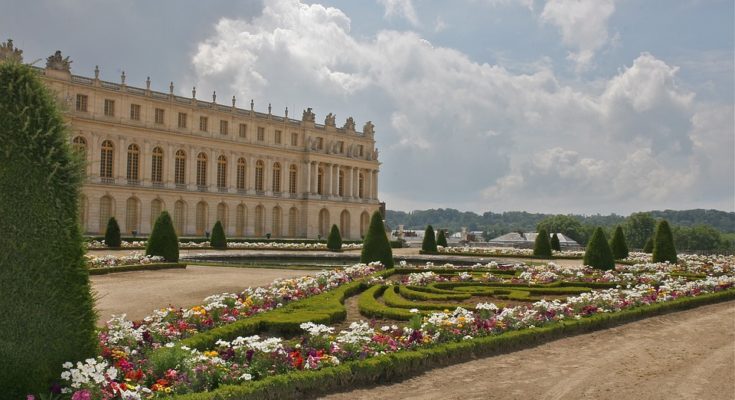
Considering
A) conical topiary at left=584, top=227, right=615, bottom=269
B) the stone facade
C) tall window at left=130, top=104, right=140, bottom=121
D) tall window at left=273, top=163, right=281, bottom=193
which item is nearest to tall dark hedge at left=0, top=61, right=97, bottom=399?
conical topiary at left=584, top=227, right=615, bottom=269

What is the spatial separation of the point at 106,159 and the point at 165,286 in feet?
123

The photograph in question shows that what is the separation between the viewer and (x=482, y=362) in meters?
8.98

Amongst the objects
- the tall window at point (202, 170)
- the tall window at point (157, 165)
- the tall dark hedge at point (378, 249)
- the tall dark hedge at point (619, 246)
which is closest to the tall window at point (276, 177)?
the tall window at point (202, 170)

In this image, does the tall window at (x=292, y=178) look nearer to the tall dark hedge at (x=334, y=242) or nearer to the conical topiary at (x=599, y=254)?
the tall dark hedge at (x=334, y=242)

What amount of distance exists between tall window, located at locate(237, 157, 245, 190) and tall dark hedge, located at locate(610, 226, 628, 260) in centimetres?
3826

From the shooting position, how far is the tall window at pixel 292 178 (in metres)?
64.6

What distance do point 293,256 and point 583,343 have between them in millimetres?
25018

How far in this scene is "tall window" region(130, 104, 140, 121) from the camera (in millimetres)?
51719

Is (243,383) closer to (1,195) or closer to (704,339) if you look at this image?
(1,195)

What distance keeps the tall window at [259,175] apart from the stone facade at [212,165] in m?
0.10

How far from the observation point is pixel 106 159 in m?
50.3

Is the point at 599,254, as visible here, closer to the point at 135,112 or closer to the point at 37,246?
the point at 37,246

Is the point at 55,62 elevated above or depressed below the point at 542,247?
above

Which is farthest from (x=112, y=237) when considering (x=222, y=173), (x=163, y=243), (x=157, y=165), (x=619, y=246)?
(x=619, y=246)
